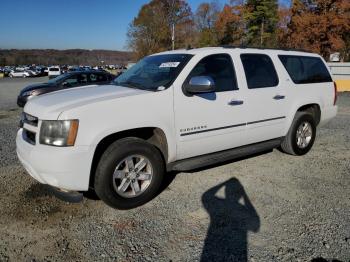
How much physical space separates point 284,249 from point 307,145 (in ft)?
10.9

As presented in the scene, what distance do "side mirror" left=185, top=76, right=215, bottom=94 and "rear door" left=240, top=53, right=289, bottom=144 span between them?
0.97 meters

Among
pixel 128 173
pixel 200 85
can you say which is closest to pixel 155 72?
pixel 200 85

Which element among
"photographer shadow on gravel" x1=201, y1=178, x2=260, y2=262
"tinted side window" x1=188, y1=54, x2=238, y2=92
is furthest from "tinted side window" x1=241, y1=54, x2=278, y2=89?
"photographer shadow on gravel" x1=201, y1=178, x2=260, y2=262

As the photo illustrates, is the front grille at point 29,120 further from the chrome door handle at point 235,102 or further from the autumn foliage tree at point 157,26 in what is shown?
the autumn foliage tree at point 157,26

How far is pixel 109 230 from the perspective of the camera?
11.1 feet

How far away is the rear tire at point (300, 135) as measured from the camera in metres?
5.51

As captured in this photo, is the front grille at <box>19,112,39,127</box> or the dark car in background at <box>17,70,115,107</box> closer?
the front grille at <box>19,112,39,127</box>

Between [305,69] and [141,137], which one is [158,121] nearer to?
[141,137]

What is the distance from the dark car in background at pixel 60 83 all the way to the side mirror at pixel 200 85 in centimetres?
780

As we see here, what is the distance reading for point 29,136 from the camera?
371 cm

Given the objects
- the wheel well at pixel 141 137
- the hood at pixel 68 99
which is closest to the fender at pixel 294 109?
the wheel well at pixel 141 137

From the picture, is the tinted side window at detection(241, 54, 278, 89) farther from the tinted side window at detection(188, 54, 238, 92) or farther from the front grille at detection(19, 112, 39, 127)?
the front grille at detection(19, 112, 39, 127)

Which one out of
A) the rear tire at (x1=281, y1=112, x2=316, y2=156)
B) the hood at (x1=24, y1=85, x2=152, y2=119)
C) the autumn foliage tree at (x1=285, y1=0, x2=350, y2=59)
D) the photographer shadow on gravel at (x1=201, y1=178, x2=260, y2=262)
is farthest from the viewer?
the autumn foliage tree at (x1=285, y1=0, x2=350, y2=59)

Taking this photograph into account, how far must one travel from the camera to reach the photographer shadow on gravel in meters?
2.97
